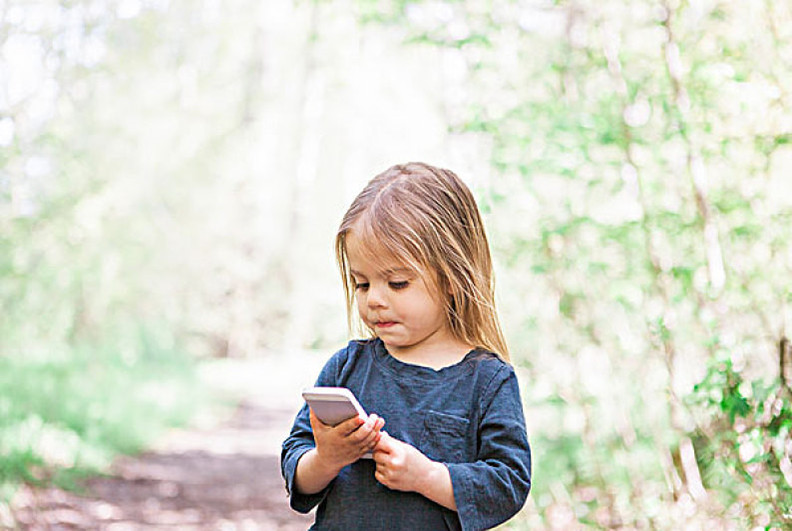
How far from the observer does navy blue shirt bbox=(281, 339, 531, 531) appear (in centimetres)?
178

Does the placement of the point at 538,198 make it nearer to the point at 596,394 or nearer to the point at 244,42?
the point at 596,394

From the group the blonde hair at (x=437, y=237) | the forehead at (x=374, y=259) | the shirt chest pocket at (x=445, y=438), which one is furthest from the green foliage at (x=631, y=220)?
the forehead at (x=374, y=259)

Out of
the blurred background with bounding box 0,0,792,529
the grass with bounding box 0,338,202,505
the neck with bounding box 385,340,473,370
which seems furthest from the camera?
the grass with bounding box 0,338,202,505

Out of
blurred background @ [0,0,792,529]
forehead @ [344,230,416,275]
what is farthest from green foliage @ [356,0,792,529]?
forehead @ [344,230,416,275]

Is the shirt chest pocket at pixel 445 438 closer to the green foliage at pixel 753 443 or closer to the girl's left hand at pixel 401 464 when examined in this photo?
the girl's left hand at pixel 401 464

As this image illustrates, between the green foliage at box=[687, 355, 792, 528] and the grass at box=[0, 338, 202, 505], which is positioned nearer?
the green foliage at box=[687, 355, 792, 528]

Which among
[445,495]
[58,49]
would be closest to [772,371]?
[445,495]

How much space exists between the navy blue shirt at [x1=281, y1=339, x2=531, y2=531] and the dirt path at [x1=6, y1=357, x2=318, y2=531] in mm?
4036

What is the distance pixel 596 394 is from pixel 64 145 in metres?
4.76

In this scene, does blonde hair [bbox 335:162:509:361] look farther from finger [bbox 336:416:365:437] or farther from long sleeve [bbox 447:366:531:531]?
finger [bbox 336:416:365:437]

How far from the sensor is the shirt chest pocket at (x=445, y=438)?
184 centimetres

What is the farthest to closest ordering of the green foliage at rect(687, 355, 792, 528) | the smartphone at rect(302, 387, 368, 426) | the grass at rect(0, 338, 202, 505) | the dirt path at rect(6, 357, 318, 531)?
the grass at rect(0, 338, 202, 505)
the dirt path at rect(6, 357, 318, 531)
the green foliage at rect(687, 355, 792, 528)
the smartphone at rect(302, 387, 368, 426)

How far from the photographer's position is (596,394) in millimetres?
4746

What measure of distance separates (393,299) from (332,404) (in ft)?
1.02
